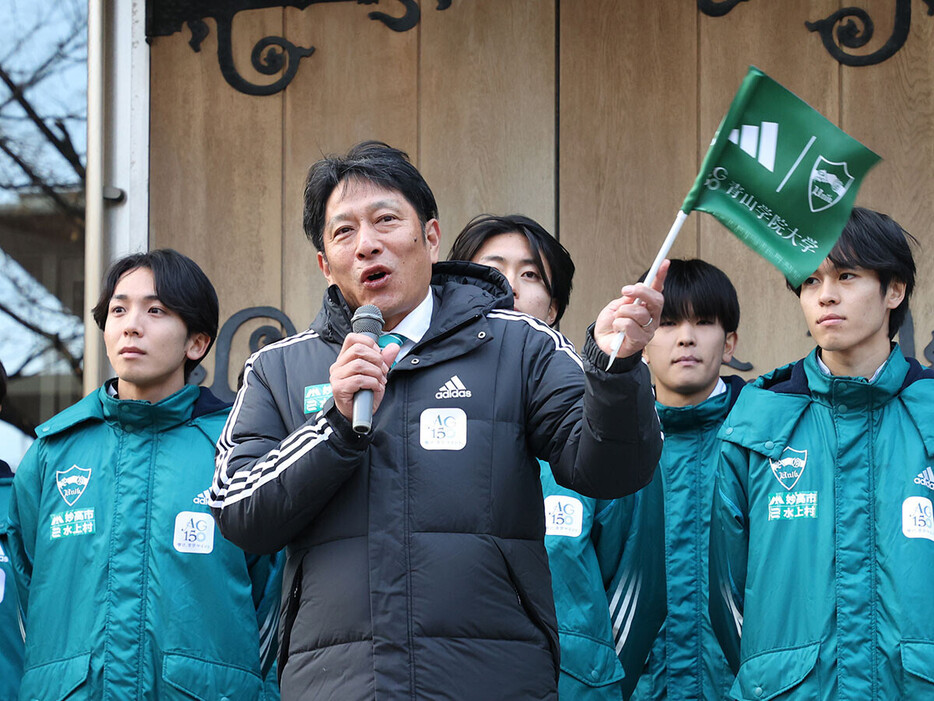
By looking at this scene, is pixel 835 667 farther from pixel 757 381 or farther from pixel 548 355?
Answer: pixel 548 355

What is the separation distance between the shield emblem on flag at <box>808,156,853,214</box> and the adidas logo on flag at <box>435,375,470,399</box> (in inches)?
25.4

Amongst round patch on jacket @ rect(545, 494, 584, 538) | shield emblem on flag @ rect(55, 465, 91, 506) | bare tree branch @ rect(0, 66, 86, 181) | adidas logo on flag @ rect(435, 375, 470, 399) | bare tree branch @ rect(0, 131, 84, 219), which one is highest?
bare tree branch @ rect(0, 66, 86, 181)

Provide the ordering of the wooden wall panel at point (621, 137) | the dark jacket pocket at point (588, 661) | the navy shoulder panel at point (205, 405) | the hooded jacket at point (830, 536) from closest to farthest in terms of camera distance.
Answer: the hooded jacket at point (830, 536) < the dark jacket pocket at point (588, 661) < the navy shoulder panel at point (205, 405) < the wooden wall panel at point (621, 137)

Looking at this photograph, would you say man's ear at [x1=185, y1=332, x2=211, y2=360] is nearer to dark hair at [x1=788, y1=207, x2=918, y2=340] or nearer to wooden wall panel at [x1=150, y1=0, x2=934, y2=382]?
wooden wall panel at [x1=150, y1=0, x2=934, y2=382]

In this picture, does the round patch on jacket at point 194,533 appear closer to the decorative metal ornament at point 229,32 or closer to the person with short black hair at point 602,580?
the person with short black hair at point 602,580

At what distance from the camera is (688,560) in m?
3.39

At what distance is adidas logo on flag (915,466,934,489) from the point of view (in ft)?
9.27

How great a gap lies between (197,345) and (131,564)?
64 centimetres

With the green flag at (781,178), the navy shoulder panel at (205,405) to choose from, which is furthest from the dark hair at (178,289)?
the green flag at (781,178)

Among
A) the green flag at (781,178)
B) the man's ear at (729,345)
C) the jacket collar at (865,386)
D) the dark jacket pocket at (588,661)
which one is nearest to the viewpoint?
the green flag at (781,178)

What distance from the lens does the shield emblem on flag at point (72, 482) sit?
10.5 ft

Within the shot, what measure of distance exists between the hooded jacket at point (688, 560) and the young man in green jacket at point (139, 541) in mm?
997

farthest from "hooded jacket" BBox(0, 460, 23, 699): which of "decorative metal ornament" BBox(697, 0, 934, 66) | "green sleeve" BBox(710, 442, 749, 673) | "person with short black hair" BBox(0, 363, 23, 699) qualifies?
"decorative metal ornament" BBox(697, 0, 934, 66)

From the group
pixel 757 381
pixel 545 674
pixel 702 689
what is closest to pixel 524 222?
pixel 757 381
